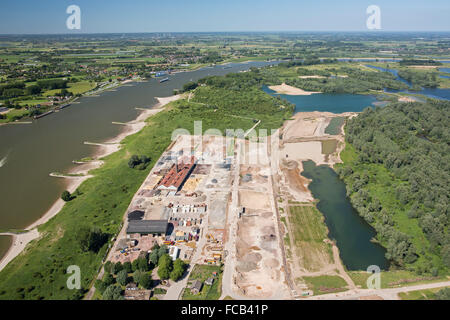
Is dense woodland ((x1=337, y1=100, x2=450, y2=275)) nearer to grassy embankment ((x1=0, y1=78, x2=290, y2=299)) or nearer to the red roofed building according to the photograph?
the red roofed building

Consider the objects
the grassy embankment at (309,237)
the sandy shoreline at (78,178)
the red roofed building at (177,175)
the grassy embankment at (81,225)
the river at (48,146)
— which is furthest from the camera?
the red roofed building at (177,175)

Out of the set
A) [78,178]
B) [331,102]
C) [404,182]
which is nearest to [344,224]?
[404,182]

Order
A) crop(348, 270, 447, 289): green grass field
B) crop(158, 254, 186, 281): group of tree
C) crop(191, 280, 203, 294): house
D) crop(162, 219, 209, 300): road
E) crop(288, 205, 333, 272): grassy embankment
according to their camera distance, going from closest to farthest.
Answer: crop(162, 219, 209, 300): road < crop(191, 280, 203, 294): house < crop(348, 270, 447, 289): green grass field < crop(158, 254, 186, 281): group of tree < crop(288, 205, 333, 272): grassy embankment

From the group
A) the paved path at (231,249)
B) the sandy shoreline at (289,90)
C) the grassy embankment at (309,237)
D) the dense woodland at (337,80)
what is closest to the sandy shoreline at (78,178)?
the paved path at (231,249)

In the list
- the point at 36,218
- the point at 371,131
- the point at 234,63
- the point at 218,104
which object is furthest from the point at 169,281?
the point at 234,63

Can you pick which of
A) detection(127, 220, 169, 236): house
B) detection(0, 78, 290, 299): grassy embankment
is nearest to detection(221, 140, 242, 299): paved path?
detection(127, 220, 169, 236): house

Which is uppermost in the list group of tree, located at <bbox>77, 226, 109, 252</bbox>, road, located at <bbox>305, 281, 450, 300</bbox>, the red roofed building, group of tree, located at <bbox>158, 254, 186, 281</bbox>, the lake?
the lake

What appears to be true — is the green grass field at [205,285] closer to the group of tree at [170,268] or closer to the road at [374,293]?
the group of tree at [170,268]
